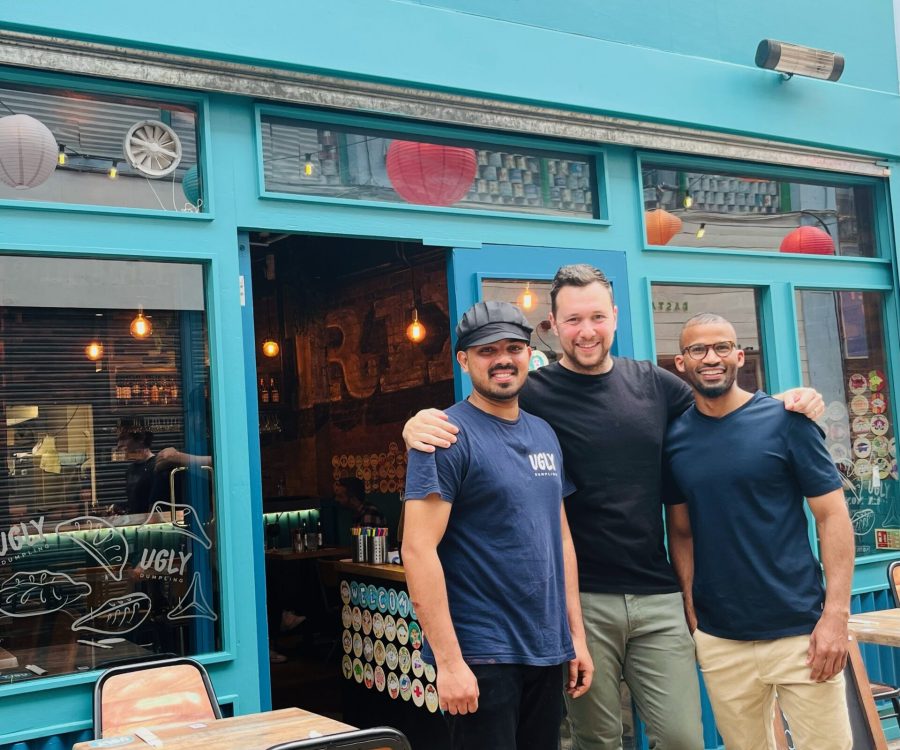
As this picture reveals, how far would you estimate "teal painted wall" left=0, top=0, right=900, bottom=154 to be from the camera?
432cm

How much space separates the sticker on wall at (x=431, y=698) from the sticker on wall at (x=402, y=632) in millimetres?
332

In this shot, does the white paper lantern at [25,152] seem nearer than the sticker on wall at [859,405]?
Yes

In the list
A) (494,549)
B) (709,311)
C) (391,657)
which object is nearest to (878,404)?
(709,311)

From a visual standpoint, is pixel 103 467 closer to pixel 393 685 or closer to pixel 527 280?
pixel 527 280

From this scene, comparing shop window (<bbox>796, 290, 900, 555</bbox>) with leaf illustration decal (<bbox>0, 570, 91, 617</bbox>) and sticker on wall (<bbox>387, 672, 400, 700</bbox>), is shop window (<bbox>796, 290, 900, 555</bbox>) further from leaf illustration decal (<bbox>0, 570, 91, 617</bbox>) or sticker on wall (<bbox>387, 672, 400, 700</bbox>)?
leaf illustration decal (<bbox>0, 570, 91, 617</bbox>)

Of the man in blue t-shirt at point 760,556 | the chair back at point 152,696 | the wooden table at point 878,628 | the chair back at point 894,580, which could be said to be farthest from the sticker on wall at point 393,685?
the chair back at point 894,580

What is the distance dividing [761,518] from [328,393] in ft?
24.9

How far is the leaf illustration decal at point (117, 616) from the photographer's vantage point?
4.01 m

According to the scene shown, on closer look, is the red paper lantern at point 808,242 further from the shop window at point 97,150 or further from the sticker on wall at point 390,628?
the shop window at point 97,150

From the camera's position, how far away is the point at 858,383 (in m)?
6.53

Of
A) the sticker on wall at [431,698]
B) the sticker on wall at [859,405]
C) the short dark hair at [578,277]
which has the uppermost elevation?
the short dark hair at [578,277]

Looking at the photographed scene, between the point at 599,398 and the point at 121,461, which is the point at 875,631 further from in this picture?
the point at 121,461

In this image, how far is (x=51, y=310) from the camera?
4.05 metres

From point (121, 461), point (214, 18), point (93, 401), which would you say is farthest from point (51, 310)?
point (214, 18)
